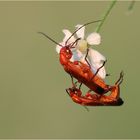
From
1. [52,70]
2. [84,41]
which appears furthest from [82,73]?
[52,70]

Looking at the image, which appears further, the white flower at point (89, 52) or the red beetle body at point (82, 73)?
the red beetle body at point (82, 73)

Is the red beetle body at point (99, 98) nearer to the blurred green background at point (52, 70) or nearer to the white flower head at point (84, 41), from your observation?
the white flower head at point (84, 41)

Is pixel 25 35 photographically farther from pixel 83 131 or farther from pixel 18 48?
pixel 83 131

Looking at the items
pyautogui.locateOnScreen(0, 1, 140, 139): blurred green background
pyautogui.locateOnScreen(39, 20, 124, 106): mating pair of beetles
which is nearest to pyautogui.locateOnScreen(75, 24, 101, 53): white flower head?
pyautogui.locateOnScreen(39, 20, 124, 106): mating pair of beetles

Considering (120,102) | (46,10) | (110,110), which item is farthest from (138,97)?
(120,102)

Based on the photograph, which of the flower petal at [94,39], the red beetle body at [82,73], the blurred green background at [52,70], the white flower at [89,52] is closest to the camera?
the flower petal at [94,39]

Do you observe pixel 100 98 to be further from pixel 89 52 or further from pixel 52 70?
pixel 52 70

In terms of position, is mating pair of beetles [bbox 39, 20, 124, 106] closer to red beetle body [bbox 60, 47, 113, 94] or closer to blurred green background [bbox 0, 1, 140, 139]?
red beetle body [bbox 60, 47, 113, 94]

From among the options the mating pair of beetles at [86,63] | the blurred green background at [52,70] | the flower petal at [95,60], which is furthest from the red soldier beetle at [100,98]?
the blurred green background at [52,70]
